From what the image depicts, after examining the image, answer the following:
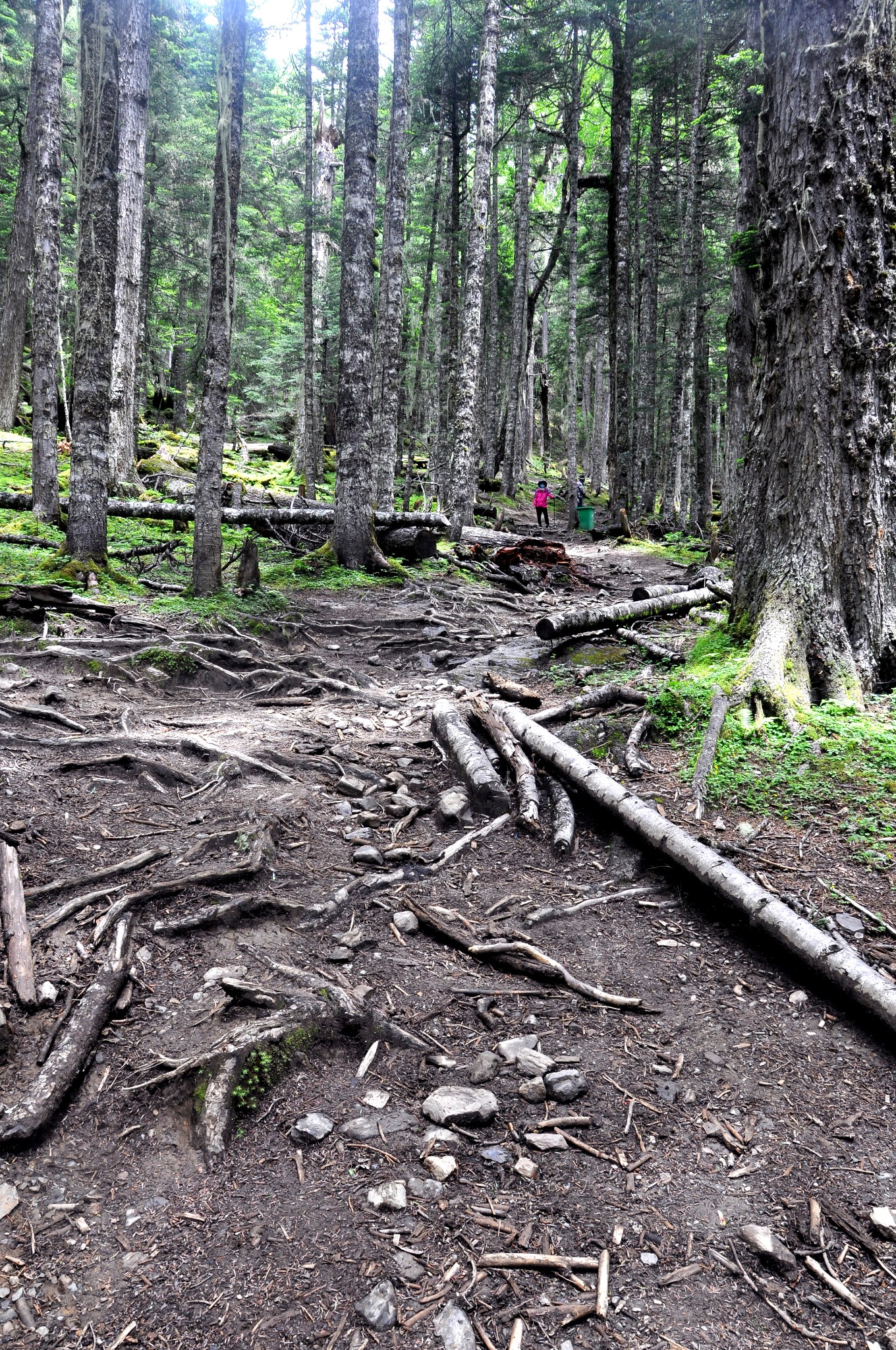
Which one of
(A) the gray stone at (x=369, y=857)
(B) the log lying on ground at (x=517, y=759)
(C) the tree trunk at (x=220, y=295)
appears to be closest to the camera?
(A) the gray stone at (x=369, y=857)

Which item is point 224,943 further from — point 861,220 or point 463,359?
point 463,359

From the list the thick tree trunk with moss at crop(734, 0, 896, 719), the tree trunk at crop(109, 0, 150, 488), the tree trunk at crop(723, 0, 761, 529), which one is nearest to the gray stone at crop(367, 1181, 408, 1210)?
the thick tree trunk with moss at crop(734, 0, 896, 719)

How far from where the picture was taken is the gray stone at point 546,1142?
279 cm

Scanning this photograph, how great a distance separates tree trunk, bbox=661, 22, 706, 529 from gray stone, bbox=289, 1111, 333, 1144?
79.5 feet

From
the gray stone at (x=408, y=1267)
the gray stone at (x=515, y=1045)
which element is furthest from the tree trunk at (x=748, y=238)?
the gray stone at (x=408, y=1267)

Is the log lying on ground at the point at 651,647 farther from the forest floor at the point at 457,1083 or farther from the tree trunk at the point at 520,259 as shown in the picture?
the tree trunk at the point at 520,259

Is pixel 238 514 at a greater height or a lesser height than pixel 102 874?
greater

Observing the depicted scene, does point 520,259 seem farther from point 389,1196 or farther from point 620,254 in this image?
point 389,1196

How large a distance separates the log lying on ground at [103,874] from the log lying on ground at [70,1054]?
0.56 meters

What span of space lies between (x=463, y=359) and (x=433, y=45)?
1291 cm

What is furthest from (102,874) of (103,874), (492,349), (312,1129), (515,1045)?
(492,349)

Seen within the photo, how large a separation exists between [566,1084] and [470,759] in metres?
3.00

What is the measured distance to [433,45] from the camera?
23.1m

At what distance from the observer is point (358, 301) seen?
40.8 ft
